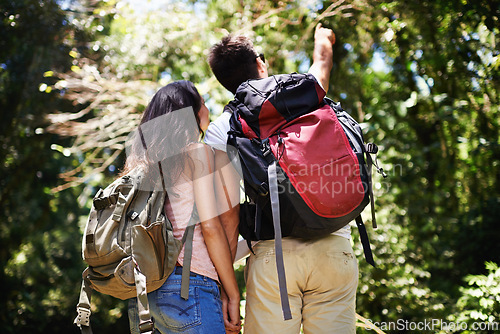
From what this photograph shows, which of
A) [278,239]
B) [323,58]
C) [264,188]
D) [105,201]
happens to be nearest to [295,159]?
[264,188]

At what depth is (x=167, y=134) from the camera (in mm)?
1663

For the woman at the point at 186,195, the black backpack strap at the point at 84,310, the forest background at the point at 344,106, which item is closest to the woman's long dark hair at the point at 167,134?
the woman at the point at 186,195

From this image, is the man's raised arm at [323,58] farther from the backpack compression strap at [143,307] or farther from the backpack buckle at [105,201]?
the backpack compression strap at [143,307]

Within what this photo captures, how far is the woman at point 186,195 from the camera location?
5.02 feet

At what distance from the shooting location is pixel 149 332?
1.41 meters

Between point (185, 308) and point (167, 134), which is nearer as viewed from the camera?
point (185, 308)

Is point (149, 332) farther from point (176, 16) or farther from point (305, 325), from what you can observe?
point (176, 16)

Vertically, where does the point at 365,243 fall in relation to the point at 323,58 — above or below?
below

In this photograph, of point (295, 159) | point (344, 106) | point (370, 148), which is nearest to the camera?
point (295, 159)

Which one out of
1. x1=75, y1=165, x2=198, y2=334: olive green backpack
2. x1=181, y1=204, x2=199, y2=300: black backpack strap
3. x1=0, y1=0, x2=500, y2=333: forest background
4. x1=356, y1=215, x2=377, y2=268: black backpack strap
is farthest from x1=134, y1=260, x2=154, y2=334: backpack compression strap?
x1=0, y1=0, x2=500, y2=333: forest background

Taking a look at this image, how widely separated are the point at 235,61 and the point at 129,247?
39.4 inches

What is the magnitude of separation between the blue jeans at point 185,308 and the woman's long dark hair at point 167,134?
39 centimetres

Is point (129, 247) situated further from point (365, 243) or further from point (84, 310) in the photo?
point (365, 243)

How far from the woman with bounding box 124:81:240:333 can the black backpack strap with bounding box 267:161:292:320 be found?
0.72 feet
